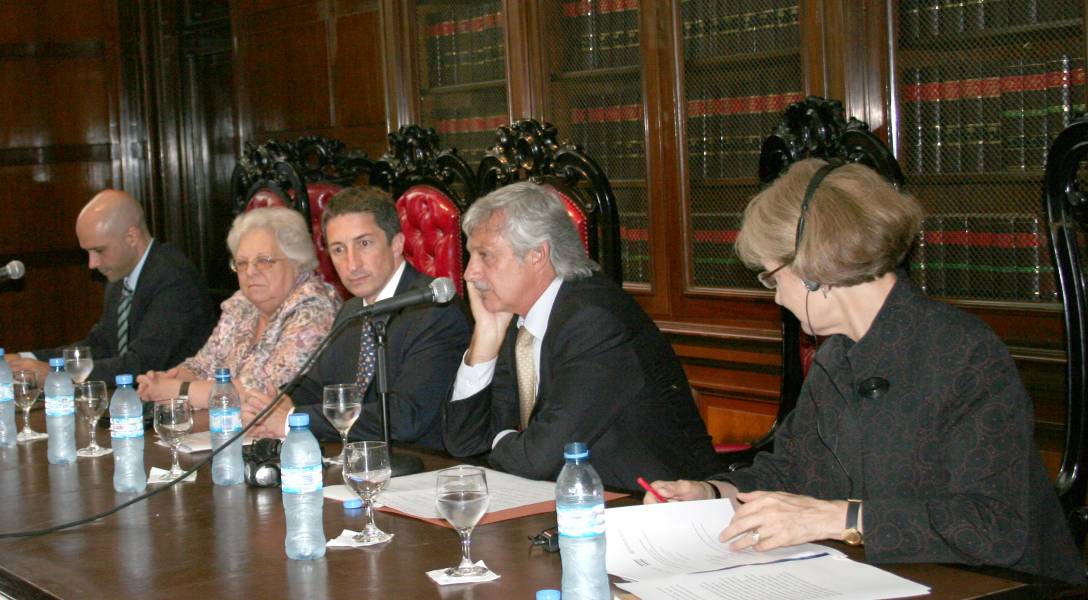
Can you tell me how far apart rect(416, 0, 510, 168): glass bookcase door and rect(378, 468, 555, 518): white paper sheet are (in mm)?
2423

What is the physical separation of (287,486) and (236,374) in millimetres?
1805

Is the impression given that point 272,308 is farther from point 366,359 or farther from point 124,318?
point 124,318

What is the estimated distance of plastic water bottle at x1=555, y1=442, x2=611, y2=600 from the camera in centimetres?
153

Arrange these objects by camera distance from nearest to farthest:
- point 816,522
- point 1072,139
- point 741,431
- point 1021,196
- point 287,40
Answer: point 816,522
point 1072,139
point 1021,196
point 741,431
point 287,40

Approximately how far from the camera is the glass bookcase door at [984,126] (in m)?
3.04

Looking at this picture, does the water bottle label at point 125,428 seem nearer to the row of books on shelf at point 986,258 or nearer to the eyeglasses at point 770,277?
the eyeglasses at point 770,277

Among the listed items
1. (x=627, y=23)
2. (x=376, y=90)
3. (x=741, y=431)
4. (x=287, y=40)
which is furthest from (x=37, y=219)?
(x=741, y=431)

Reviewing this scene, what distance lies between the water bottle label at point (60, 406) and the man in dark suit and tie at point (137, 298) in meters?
1.53

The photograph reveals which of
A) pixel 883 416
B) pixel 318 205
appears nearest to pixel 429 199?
pixel 318 205

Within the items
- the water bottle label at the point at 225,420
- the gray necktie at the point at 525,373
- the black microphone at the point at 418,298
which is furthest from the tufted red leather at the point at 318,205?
the black microphone at the point at 418,298

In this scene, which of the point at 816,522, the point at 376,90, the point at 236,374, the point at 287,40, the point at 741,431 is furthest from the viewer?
the point at 287,40

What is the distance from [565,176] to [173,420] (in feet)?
4.25

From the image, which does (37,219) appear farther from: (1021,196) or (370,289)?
(1021,196)

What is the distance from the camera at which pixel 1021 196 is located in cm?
313
